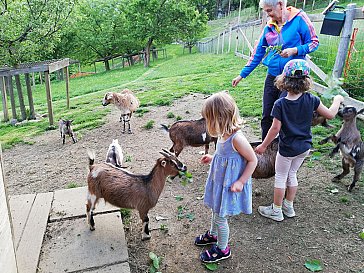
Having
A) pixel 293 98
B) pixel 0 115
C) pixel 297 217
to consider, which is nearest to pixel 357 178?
pixel 297 217

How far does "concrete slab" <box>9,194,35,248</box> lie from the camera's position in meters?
3.20

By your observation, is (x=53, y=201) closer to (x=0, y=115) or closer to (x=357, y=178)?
(x=357, y=178)

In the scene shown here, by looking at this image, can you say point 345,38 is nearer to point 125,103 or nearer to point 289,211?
point 289,211

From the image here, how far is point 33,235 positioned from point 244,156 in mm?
2166

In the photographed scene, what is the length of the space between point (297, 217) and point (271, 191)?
0.57 meters

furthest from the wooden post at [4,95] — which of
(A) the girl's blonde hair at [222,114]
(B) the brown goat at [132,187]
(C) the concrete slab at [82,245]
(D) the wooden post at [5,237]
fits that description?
(A) the girl's blonde hair at [222,114]

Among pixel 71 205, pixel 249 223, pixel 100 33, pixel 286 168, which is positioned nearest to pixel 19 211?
pixel 71 205

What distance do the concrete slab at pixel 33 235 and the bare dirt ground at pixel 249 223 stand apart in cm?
78

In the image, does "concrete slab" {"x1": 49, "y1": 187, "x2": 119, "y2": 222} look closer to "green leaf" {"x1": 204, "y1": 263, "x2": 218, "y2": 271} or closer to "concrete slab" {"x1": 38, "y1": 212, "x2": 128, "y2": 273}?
"concrete slab" {"x1": 38, "y1": 212, "x2": 128, "y2": 273}

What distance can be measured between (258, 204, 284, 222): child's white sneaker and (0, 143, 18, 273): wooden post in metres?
2.43

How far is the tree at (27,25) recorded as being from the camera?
27.4 feet

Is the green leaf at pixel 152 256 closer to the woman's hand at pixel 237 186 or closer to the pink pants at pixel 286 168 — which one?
the woman's hand at pixel 237 186

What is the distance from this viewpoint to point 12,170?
527cm

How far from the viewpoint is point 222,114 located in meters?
2.51
